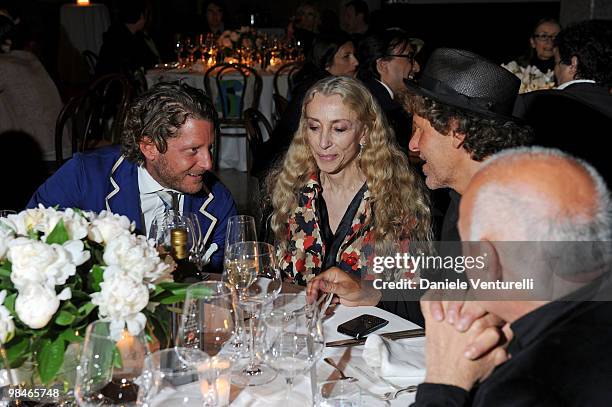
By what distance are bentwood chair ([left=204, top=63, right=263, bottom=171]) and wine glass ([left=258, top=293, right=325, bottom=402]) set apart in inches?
211

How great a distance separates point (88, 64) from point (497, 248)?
35.7ft

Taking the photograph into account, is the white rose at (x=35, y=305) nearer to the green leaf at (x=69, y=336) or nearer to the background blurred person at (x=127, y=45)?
the green leaf at (x=69, y=336)

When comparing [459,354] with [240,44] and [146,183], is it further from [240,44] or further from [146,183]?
[240,44]

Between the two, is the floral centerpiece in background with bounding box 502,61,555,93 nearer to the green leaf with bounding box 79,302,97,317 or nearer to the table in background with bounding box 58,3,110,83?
the green leaf with bounding box 79,302,97,317

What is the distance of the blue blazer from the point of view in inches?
106

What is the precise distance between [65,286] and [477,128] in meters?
1.53

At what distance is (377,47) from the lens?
5.08 m

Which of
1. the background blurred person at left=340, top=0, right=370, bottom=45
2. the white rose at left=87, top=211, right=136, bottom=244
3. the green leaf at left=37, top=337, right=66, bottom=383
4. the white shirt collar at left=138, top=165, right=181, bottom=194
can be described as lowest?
the green leaf at left=37, top=337, right=66, bottom=383

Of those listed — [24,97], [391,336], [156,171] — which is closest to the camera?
[391,336]

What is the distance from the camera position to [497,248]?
1.37 metres

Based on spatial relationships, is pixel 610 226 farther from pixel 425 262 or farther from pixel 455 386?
pixel 425 262

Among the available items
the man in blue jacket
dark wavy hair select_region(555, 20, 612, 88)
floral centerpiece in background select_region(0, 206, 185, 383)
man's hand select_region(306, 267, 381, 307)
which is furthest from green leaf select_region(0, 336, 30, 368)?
dark wavy hair select_region(555, 20, 612, 88)

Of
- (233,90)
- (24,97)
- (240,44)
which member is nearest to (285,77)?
(233,90)

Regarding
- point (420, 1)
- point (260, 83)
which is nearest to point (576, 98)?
point (260, 83)
